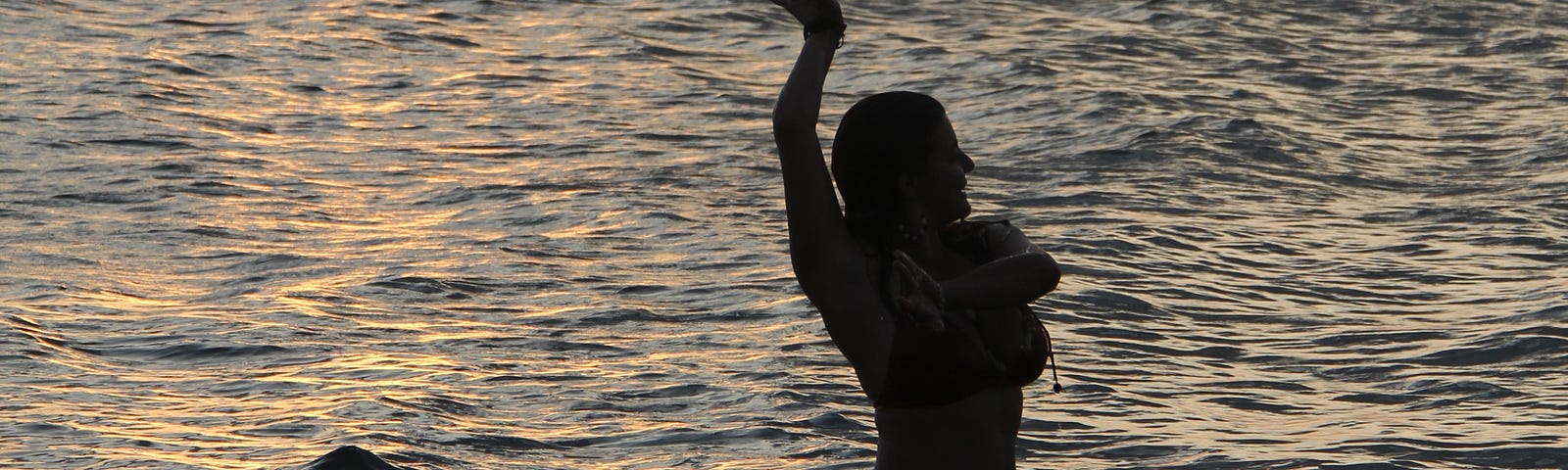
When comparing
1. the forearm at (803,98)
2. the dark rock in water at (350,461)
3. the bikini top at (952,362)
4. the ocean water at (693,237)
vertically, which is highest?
the forearm at (803,98)

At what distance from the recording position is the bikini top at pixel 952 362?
376 centimetres

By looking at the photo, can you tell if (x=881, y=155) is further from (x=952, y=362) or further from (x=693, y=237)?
(x=693, y=237)

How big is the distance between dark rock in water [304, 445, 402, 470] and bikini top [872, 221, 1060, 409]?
4.47m

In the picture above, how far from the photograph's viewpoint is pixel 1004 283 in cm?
379

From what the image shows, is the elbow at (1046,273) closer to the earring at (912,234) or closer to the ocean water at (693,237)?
the earring at (912,234)

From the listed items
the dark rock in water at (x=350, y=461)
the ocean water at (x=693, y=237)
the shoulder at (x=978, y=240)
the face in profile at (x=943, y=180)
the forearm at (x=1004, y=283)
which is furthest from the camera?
the ocean water at (x=693, y=237)

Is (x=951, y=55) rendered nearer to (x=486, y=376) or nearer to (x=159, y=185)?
(x=159, y=185)

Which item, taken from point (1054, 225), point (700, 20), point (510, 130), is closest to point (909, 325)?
point (1054, 225)

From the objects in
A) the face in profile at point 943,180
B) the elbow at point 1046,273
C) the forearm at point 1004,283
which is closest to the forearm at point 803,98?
the face in profile at point 943,180

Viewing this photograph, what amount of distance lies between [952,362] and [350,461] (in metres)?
A: 4.66

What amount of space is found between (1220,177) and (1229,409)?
6436mm

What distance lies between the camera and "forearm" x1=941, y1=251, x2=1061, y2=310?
146 inches

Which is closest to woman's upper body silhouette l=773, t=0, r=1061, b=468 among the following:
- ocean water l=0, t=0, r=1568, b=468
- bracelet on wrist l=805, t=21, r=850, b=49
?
bracelet on wrist l=805, t=21, r=850, b=49

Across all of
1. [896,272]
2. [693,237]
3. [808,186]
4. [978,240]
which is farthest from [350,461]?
[693,237]
